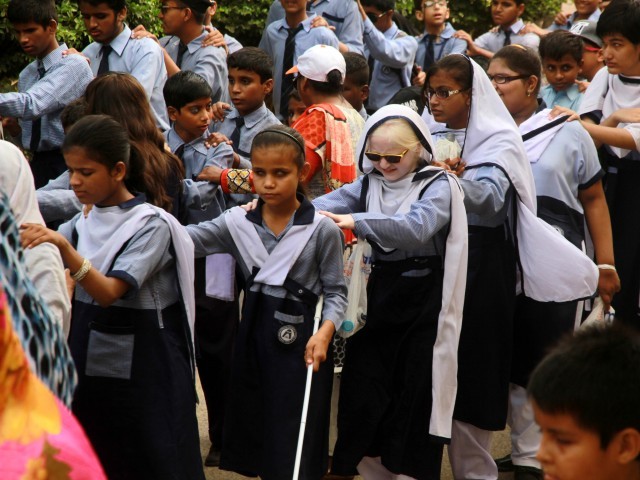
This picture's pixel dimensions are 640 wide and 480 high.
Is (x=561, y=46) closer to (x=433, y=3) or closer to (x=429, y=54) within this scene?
(x=433, y=3)

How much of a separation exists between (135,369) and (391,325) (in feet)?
3.73

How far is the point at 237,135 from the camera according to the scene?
5.98 m

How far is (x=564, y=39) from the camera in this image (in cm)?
651

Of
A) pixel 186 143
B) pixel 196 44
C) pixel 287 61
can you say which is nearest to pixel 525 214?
pixel 186 143

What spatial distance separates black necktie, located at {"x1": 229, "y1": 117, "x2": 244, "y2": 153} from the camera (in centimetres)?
592

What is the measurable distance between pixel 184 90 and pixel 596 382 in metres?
3.29

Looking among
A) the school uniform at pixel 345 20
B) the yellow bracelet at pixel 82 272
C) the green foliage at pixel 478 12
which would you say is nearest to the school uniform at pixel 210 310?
the yellow bracelet at pixel 82 272

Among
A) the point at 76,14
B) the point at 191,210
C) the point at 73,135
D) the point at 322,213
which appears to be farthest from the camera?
the point at 76,14

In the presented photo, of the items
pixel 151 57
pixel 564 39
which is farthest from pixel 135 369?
pixel 564 39

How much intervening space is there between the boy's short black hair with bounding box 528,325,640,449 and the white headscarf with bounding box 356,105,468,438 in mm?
1917

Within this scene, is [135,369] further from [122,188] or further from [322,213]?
[322,213]

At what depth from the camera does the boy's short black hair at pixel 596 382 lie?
2.52 meters

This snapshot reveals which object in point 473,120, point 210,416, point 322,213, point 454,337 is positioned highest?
point 473,120

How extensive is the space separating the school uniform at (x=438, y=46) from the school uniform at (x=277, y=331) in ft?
18.6
